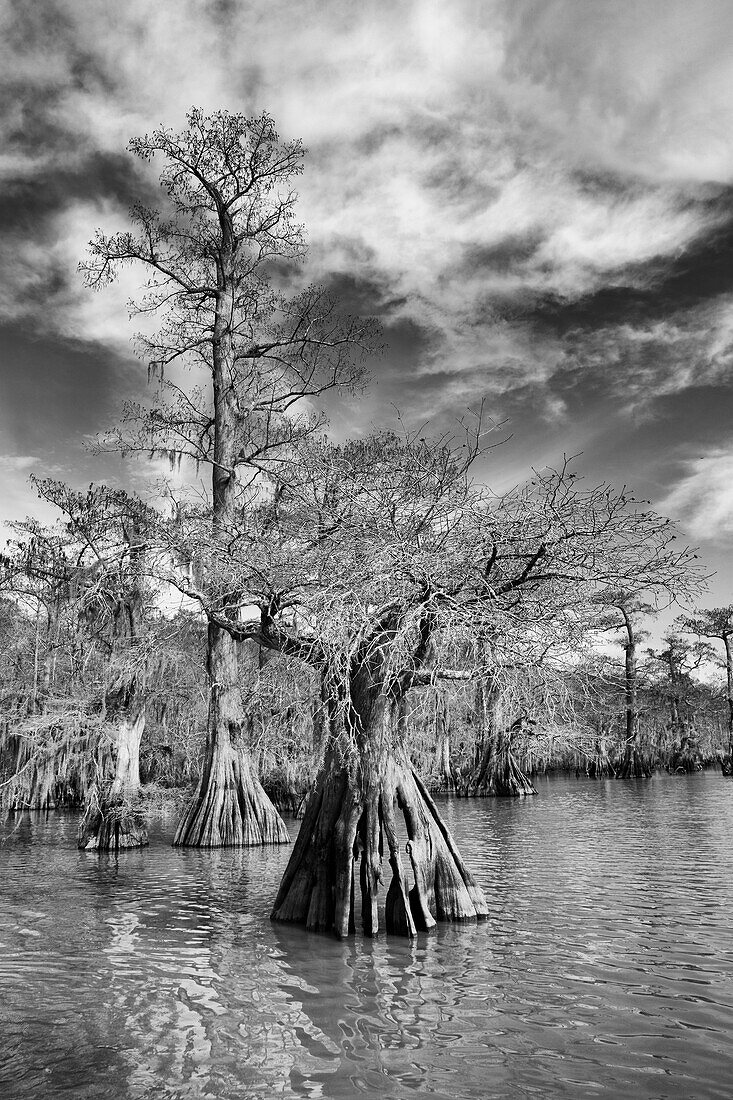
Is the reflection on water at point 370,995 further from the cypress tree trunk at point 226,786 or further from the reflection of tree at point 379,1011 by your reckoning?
the cypress tree trunk at point 226,786

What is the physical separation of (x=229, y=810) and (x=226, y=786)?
20.0 inches

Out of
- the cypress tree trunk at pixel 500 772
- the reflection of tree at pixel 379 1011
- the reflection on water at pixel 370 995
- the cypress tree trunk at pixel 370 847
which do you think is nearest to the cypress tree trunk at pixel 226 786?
the reflection on water at pixel 370 995

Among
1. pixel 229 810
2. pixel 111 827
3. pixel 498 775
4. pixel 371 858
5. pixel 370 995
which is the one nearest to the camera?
pixel 370 995

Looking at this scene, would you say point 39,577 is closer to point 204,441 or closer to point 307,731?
point 204,441

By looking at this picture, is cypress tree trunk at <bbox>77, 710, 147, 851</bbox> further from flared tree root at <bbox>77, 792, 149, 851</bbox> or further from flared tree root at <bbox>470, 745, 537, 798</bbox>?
flared tree root at <bbox>470, 745, 537, 798</bbox>

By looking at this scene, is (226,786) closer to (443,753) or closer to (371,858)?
(371,858)

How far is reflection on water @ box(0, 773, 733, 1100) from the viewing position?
4250mm

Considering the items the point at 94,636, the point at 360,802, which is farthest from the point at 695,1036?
the point at 94,636

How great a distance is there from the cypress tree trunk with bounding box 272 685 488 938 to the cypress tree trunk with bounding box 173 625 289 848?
6570 millimetres

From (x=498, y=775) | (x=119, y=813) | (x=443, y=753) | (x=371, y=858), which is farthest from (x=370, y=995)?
(x=498, y=775)

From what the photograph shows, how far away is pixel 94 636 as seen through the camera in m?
16.0

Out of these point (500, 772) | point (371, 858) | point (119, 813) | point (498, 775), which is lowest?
point (498, 775)

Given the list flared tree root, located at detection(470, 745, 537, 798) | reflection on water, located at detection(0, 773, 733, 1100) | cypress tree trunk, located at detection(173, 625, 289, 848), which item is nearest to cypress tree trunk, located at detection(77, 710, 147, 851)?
cypress tree trunk, located at detection(173, 625, 289, 848)

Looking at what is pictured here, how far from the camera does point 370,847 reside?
7367 mm
